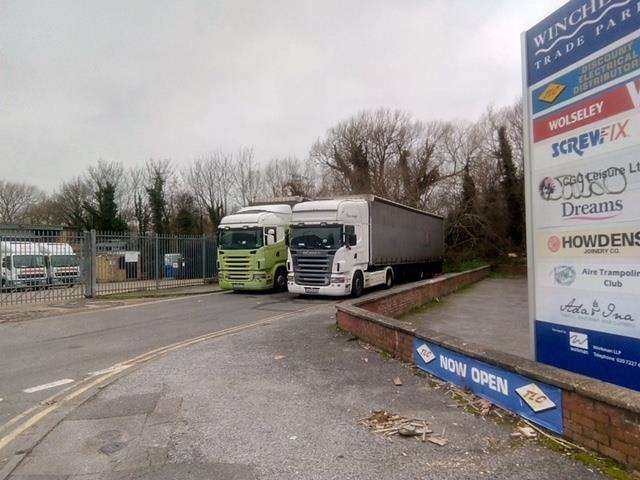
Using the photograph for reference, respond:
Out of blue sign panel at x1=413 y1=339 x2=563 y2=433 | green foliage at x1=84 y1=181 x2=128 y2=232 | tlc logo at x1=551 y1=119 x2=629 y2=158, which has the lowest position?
blue sign panel at x1=413 y1=339 x2=563 y2=433

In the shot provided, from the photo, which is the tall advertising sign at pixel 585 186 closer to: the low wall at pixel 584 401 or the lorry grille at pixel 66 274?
the low wall at pixel 584 401

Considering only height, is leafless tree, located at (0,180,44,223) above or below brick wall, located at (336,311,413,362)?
above

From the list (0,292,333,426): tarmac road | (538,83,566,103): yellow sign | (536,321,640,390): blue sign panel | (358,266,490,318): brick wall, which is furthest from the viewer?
(358,266,490,318): brick wall

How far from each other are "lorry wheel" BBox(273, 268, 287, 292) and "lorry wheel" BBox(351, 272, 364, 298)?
3.79 m

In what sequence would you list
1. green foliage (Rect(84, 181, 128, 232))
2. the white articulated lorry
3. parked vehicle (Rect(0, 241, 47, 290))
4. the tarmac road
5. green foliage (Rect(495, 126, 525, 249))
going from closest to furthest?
the tarmac road < parked vehicle (Rect(0, 241, 47, 290)) < the white articulated lorry < green foliage (Rect(495, 126, 525, 249)) < green foliage (Rect(84, 181, 128, 232))

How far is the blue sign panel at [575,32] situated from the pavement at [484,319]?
12.1ft

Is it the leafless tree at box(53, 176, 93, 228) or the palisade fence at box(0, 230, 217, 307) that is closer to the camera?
the palisade fence at box(0, 230, 217, 307)

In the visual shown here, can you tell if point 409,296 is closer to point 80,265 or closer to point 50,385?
point 50,385

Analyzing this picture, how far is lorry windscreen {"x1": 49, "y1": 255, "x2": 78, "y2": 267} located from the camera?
16844mm

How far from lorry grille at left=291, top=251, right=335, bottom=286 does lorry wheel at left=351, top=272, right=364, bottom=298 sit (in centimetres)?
109

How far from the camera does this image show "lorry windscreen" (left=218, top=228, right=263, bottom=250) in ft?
59.7

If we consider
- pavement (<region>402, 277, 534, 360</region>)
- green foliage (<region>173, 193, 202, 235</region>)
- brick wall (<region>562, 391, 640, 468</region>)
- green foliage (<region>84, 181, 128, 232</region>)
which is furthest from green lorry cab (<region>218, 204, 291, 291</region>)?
green foliage (<region>84, 181, 128, 232</region>)

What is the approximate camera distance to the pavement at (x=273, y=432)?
12.2 ft

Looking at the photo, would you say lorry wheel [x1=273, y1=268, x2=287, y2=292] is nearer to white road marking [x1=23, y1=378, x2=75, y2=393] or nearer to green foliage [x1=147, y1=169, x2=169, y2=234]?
white road marking [x1=23, y1=378, x2=75, y2=393]
